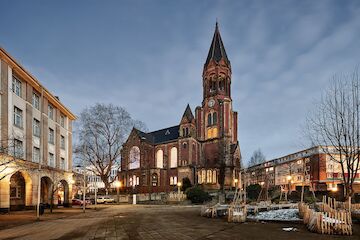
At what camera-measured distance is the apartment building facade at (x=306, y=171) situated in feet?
218

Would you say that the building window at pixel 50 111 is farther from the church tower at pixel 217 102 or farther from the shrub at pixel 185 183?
the church tower at pixel 217 102

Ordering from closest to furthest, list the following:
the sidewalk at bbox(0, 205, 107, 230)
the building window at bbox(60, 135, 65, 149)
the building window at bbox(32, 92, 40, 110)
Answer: the sidewalk at bbox(0, 205, 107, 230)
the building window at bbox(32, 92, 40, 110)
the building window at bbox(60, 135, 65, 149)

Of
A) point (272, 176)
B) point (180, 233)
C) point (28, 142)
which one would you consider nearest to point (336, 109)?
point (180, 233)

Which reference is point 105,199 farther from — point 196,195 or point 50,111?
point 50,111

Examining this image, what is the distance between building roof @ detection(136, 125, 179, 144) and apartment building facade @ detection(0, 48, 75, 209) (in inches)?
1586

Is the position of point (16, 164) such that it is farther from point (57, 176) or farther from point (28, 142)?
point (57, 176)

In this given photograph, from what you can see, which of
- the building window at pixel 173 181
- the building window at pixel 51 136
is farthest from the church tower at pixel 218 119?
the building window at pixel 51 136

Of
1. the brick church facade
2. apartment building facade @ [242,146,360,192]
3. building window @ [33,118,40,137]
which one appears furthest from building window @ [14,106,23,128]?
the brick church facade

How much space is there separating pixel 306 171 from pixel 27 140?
4861 cm

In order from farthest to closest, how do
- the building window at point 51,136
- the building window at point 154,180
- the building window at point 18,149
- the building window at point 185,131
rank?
the building window at point 185,131 < the building window at point 154,180 < the building window at point 51,136 < the building window at point 18,149

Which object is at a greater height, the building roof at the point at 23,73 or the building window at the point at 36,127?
the building roof at the point at 23,73

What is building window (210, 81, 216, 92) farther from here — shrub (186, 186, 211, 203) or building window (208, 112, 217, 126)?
shrub (186, 186, 211, 203)

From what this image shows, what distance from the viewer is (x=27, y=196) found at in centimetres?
3319

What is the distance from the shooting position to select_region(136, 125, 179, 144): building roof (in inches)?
3371
